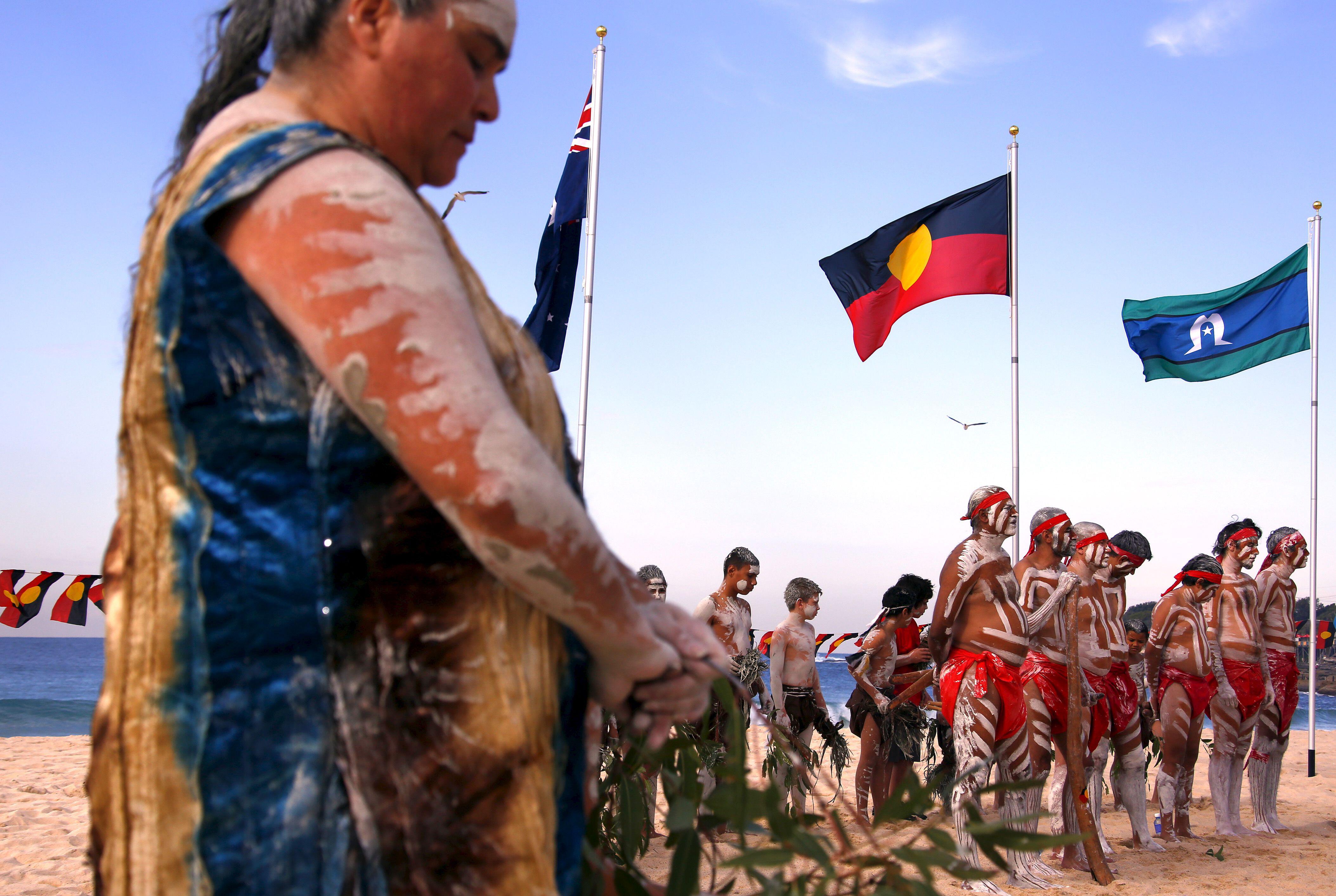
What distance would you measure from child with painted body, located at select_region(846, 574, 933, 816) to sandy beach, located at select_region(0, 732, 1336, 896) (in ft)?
6.05

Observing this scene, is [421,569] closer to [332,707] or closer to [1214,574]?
[332,707]

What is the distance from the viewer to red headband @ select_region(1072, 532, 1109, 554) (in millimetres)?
8281

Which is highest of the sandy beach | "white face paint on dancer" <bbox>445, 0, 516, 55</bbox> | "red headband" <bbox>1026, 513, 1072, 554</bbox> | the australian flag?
the australian flag

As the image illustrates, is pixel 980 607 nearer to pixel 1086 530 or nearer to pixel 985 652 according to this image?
pixel 985 652

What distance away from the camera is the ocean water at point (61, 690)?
24.9 m

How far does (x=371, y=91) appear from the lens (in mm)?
1172

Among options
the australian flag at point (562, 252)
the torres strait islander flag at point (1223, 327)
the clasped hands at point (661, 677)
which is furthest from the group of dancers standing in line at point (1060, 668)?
the clasped hands at point (661, 677)

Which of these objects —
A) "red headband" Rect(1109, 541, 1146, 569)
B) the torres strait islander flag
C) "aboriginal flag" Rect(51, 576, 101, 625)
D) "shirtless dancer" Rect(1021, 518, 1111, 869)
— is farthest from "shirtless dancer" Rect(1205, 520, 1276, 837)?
"aboriginal flag" Rect(51, 576, 101, 625)

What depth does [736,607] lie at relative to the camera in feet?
30.1

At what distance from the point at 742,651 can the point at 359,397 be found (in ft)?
27.3

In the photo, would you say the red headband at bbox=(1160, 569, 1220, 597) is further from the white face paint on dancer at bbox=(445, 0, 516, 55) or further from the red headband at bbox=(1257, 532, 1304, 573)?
the white face paint on dancer at bbox=(445, 0, 516, 55)

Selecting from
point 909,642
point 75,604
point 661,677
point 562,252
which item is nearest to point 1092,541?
point 909,642

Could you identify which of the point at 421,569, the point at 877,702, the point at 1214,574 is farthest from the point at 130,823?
the point at 1214,574

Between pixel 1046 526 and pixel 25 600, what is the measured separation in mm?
11283
